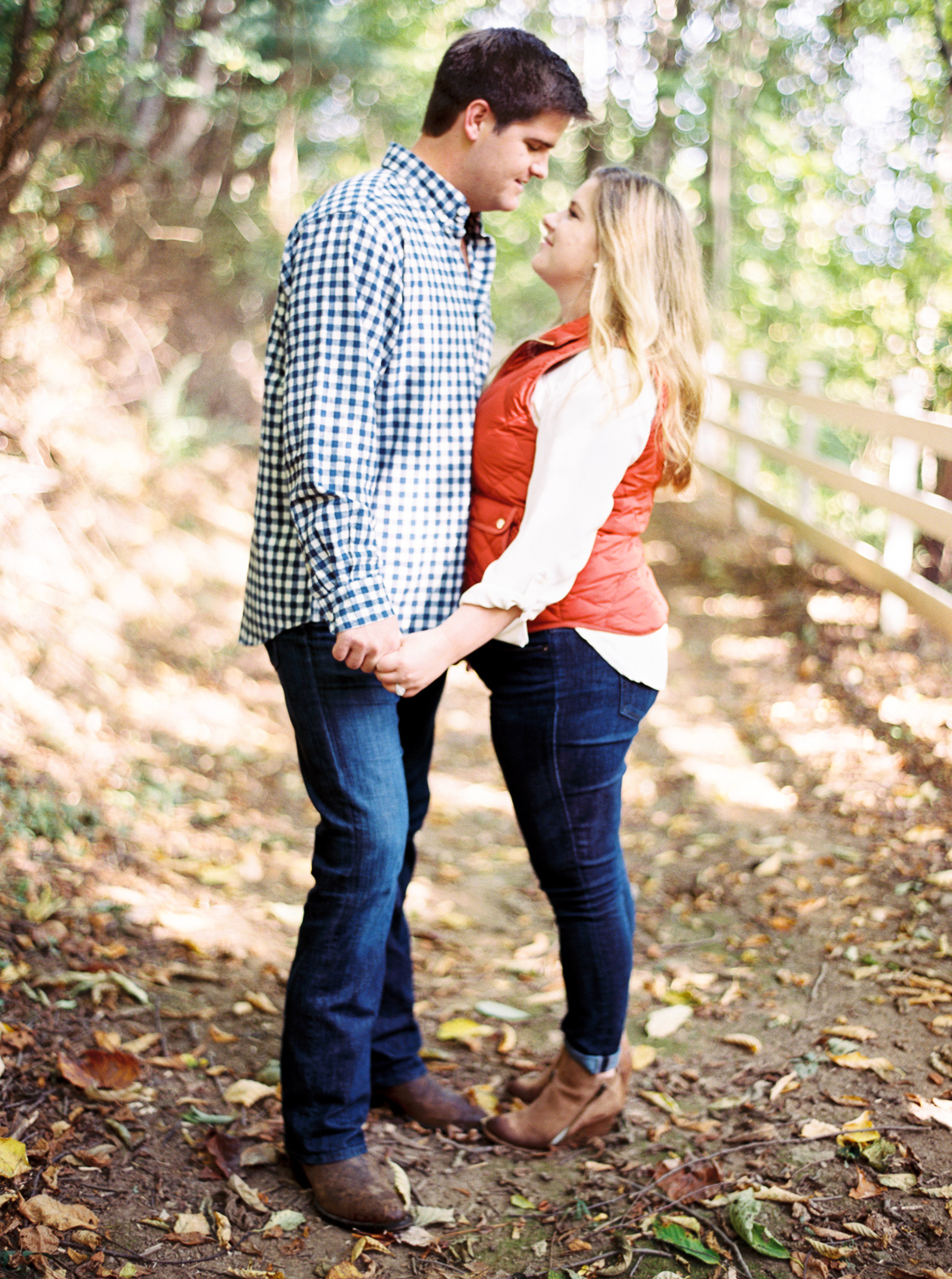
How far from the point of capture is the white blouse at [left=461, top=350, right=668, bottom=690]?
190 cm

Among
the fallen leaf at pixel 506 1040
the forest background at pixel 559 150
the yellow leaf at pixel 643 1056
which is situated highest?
the forest background at pixel 559 150

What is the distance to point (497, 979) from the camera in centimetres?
323

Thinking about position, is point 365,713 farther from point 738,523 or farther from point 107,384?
point 738,523

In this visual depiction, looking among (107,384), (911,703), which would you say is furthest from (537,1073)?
(107,384)

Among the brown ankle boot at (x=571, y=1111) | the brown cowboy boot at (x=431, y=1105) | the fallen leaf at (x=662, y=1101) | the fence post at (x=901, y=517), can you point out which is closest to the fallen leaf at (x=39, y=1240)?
the brown cowboy boot at (x=431, y=1105)

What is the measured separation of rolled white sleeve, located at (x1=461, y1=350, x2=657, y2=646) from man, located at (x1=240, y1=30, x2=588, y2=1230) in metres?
0.22

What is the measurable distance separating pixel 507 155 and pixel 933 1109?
221cm

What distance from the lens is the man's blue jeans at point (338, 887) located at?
201 cm

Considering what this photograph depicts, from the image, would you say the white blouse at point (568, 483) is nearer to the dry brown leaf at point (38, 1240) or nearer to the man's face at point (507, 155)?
the man's face at point (507, 155)

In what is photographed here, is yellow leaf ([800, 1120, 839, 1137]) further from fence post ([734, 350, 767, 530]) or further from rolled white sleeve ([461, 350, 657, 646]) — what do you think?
fence post ([734, 350, 767, 530])

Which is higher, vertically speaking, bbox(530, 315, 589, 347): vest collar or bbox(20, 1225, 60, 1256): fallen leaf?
bbox(530, 315, 589, 347): vest collar

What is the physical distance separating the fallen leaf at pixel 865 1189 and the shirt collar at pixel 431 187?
2.08 meters

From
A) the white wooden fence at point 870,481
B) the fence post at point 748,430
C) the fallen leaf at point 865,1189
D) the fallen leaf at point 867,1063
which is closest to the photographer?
the fallen leaf at point 865,1189

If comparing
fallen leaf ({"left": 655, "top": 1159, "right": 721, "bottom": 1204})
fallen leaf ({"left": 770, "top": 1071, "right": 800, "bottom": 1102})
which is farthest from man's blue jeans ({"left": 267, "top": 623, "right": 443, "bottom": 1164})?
fallen leaf ({"left": 770, "top": 1071, "right": 800, "bottom": 1102})
